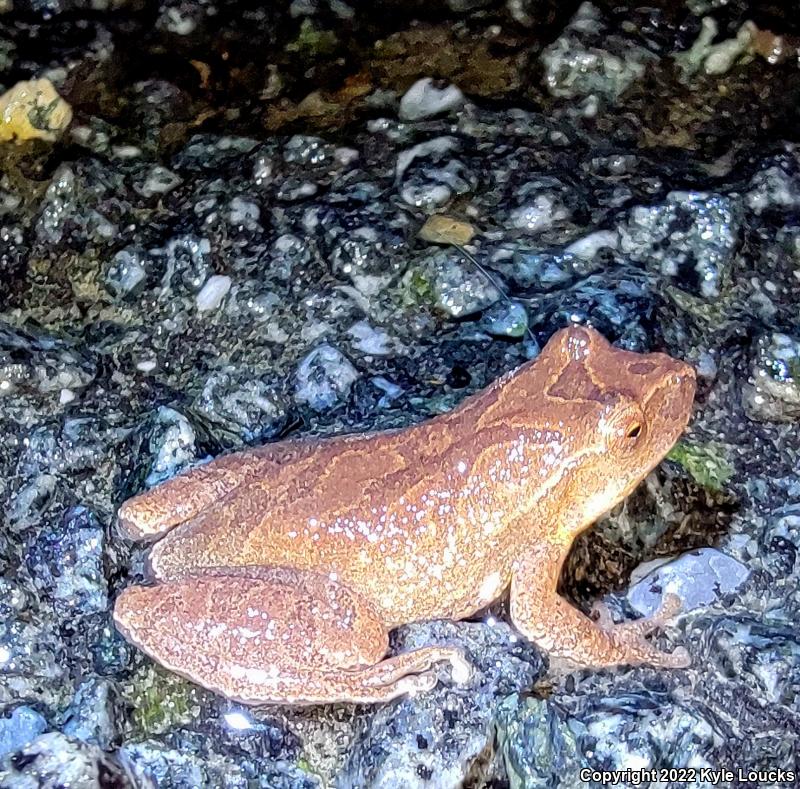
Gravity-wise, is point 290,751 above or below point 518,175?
below

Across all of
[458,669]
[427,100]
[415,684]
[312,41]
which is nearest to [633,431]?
[458,669]

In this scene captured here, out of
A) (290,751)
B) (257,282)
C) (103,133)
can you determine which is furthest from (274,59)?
(290,751)

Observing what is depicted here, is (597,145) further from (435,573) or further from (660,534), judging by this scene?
(435,573)

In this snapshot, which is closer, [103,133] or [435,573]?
[435,573]

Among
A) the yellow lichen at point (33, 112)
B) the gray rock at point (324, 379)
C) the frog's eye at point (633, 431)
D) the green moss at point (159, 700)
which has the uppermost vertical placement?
the yellow lichen at point (33, 112)

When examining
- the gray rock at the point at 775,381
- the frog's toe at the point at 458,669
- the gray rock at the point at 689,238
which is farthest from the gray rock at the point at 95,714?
the gray rock at the point at 689,238

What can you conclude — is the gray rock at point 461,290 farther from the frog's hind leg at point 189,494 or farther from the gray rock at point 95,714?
the gray rock at point 95,714

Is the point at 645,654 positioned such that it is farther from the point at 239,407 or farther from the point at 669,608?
the point at 239,407
